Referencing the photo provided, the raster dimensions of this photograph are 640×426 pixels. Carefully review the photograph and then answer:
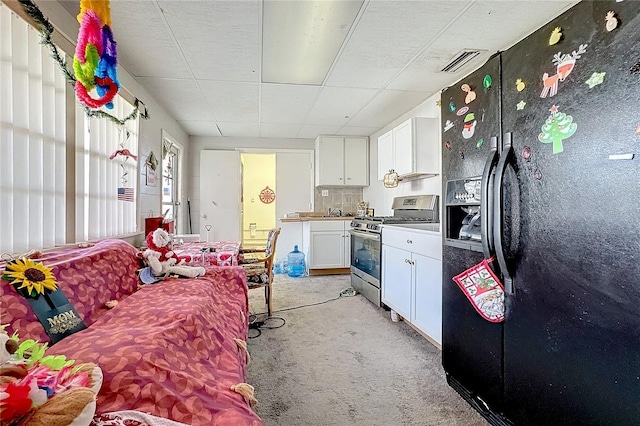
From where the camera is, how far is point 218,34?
2.20 meters

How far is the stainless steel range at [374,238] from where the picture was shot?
3.41 m

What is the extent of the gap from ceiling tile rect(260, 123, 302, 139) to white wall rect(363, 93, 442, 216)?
Answer: 1307 mm

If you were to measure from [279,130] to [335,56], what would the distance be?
259 centimetres

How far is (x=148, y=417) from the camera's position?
2.39ft

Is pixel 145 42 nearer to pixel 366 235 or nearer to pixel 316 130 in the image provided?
pixel 366 235

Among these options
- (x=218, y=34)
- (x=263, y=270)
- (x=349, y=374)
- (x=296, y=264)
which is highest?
(x=218, y=34)

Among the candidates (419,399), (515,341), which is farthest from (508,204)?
(419,399)

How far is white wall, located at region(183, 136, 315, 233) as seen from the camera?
531cm

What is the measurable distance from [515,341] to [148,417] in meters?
1.40

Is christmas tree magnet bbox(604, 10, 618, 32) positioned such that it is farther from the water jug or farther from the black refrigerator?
the water jug

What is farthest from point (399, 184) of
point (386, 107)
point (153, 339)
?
point (153, 339)

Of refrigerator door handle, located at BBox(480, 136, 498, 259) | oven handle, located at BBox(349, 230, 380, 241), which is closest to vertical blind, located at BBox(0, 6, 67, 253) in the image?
refrigerator door handle, located at BBox(480, 136, 498, 259)

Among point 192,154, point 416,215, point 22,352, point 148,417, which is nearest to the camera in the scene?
point 148,417

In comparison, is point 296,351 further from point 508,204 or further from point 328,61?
point 328,61
